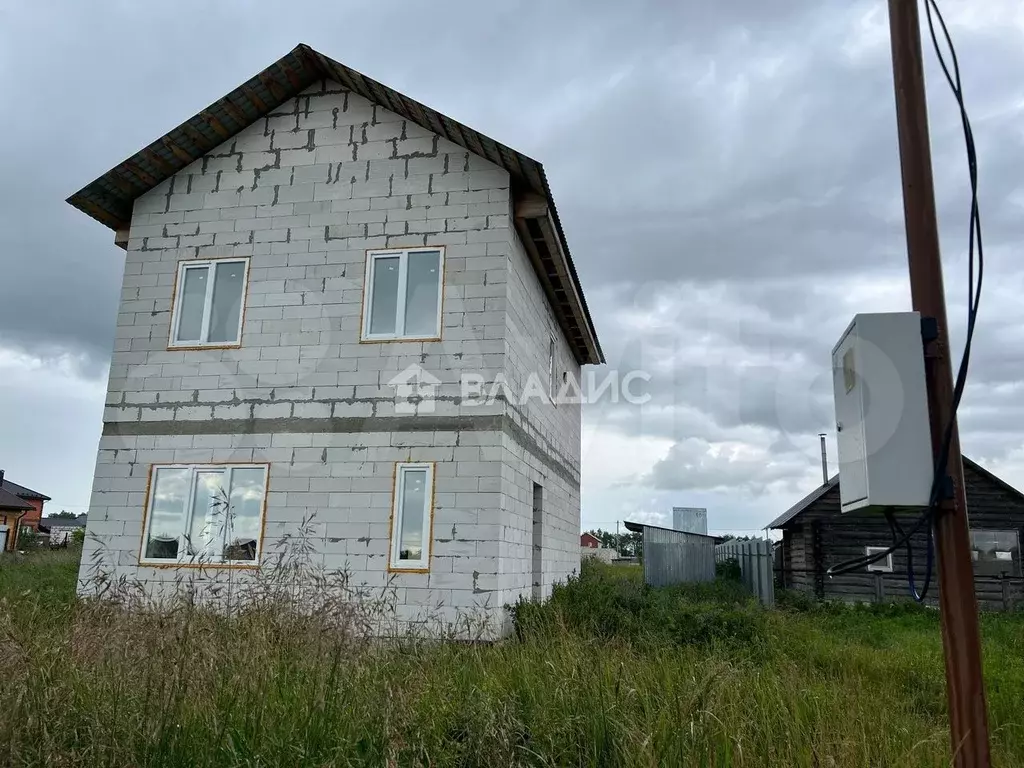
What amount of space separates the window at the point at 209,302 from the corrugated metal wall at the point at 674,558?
11031 millimetres

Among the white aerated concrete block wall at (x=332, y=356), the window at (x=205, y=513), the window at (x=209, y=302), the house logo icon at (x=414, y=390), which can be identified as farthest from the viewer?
the window at (x=209, y=302)

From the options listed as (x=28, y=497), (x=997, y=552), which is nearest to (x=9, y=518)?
(x=28, y=497)

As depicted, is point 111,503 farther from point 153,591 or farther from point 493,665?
point 493,665

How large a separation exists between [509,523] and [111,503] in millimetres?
5609

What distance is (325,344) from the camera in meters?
10.4

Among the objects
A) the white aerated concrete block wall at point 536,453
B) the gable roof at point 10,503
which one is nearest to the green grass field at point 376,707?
the white aerated concrete block wall at point 536,453

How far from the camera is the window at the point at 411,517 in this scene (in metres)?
9.54

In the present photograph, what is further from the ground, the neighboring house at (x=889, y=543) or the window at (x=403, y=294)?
the window at (x=403, y=294)

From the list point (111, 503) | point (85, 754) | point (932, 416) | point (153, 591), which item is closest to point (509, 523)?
point (153, 591)

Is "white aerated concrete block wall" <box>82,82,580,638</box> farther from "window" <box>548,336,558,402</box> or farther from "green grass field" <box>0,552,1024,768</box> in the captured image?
"green grass field" <box>0,552,1024,768</box>

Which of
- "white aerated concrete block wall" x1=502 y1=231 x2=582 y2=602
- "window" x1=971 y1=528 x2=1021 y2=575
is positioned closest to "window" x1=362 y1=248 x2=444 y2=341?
"white aerated concrete block wall" x1=502 y1=231 x2=582 y2=602

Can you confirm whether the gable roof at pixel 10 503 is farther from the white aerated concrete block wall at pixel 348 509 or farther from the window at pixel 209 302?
the window at pixel 209 302

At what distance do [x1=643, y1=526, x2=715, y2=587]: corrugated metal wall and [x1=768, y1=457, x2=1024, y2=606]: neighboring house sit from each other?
2059 mm

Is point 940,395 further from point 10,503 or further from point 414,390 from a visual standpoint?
point 10,503
